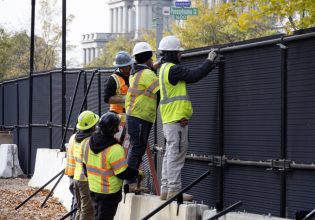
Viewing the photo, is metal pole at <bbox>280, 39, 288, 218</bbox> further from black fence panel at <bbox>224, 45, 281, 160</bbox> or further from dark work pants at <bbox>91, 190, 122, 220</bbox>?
dark work pants at <bbox>91, 190, 122, 220</bbox>

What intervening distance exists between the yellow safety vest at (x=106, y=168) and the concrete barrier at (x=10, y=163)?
55.6 ft

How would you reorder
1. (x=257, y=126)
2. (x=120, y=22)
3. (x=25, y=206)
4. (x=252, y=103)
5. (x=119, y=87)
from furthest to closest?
(x=120, y=22), (x=25, y=206), (x=119, y=87), (x=252, y=103), (x=257, y=126)

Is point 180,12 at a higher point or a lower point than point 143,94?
higher

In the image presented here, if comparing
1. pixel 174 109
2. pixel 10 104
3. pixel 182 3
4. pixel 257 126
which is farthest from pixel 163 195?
pixel 10 104

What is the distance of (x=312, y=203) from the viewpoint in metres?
9.80

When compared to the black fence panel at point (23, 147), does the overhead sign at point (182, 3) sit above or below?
above

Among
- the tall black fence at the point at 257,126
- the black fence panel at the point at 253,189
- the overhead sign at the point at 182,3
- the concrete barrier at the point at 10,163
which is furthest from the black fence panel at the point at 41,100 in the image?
the black fence panel at the point at 253,189

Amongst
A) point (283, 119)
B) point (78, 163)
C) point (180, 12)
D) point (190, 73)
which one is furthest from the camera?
point (180, 12)

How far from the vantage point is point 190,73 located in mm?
11398

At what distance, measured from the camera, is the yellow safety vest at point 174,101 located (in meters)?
11.7

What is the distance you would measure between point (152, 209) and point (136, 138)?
996mm

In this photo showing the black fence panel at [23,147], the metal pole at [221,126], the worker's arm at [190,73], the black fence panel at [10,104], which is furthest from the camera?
the black fence panel at [10,104]

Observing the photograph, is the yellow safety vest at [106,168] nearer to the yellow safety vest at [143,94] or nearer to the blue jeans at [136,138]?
the blue jeans at [136,138]

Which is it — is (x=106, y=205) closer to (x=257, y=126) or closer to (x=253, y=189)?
(x=253, y=189)
